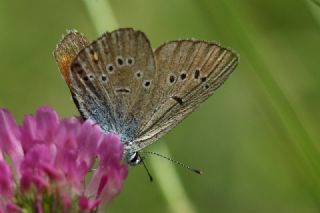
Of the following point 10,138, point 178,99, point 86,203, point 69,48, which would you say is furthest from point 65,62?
point 86,203

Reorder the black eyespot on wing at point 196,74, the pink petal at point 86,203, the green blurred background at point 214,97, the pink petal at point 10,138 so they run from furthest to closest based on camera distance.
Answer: the green blurred background at point 214,97 < the black eyespot on wing at point 196,74 < the pink petal at point 10,138 < the pink petal at point 86,203

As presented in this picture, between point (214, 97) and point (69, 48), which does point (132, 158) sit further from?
point (214, 97)

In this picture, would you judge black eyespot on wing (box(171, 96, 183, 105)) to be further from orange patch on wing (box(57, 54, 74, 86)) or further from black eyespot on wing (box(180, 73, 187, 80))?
orange patch on wing (box(57, 54, 74, 86))

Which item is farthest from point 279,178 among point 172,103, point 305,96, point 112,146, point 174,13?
point 112,146

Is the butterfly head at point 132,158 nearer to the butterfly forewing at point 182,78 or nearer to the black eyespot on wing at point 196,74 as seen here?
the butterfly forewing at point 182,78

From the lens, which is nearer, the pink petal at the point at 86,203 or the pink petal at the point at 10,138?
the pink petal at the point at 86,203

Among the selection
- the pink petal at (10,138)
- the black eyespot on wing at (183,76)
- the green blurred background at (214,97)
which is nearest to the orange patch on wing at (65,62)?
the pink petal at (10,138)

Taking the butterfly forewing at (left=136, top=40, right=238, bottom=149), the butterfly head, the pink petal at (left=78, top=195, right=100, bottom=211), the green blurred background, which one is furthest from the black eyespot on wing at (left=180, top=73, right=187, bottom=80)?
the green blurred background

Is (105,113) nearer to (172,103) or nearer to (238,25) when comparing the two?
(172,103)

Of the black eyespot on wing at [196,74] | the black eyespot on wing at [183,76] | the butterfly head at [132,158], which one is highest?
the black eyespot on wing at [183,76]
